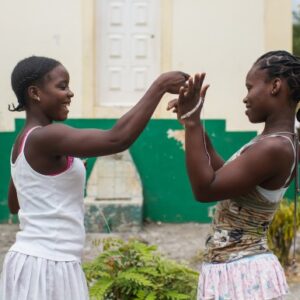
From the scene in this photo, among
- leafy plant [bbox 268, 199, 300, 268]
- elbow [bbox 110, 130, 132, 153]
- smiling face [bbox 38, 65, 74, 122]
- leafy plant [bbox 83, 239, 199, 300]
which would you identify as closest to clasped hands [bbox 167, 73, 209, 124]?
elbow [bbox 110, 130, 132, 153]

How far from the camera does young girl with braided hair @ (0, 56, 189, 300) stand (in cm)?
228

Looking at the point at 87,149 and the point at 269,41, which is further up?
Result: the point at 269,41

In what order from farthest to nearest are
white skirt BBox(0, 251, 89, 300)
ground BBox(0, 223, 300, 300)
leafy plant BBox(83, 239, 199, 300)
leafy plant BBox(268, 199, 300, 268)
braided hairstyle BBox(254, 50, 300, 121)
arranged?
1. ground BBox(0, 223, 300, 300)
2. leafy plant BBox(268, 199, 300, 268)
3. leafy plant BBox(83, 239, 199, 300)
4. white skirt BBox(0, 251, 89, 300)
5. braided hairstyle BBox(254, 50, 300, 121)

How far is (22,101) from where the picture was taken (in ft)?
7.97

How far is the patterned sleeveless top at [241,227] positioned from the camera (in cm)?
225

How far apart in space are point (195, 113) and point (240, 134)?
16.5ft

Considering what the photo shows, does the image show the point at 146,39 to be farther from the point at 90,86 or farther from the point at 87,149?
the point at 87,149

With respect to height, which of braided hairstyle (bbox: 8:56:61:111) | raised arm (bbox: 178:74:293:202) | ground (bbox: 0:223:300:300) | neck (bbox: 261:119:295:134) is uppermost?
braided hairstyle (bbox: 8:56:61:111)

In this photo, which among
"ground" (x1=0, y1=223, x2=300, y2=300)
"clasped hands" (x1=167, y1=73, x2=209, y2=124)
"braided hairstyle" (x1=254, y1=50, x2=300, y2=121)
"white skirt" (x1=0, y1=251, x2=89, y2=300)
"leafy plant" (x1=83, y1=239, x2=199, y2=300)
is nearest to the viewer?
"clasped hands" (x1=167, y1=73, x2=209, y2=124)

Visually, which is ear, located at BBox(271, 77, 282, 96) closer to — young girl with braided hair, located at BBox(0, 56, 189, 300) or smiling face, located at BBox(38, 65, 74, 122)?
young girl with braided hair, located at BBox(0, 56, 189, 300)

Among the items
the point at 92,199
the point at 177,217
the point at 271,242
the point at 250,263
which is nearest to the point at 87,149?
the point at 250,263

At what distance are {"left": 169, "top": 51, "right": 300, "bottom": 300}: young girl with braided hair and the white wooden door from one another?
194 inches

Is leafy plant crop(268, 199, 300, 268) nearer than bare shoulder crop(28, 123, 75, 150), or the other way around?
bare shoulder crop(28, 123, 75, 150)

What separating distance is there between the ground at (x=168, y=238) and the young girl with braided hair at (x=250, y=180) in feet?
9.95
